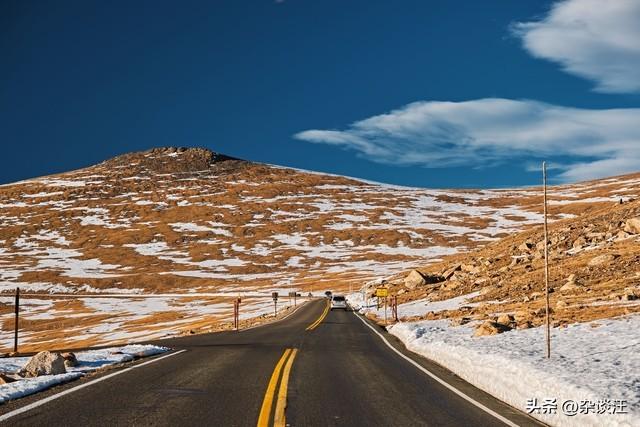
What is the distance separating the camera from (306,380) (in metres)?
11.8

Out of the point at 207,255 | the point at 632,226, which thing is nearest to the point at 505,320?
the point at 632,226

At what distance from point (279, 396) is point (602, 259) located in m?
25.9

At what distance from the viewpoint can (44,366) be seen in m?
12.2

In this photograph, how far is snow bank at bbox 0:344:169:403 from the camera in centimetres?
983

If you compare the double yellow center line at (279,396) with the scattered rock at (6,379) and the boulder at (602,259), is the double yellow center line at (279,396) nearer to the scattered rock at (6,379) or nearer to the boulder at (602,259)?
the scattered rock at (6,379)

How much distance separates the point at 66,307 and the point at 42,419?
99.1 meters

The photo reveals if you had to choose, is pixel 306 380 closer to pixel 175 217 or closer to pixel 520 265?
pixel 520 265

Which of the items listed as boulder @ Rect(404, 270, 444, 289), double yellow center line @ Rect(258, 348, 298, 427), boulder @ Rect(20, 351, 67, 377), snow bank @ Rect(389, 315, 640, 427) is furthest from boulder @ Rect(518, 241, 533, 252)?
boulder @ Rect(20, 351, 67, 377)

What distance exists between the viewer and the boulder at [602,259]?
29.4 metres

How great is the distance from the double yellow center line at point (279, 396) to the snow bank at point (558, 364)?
170 inches

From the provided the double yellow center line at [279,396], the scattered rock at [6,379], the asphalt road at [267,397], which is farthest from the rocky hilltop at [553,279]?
the scattered rock at [6,379]

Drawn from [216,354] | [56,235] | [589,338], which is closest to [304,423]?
[216,354]

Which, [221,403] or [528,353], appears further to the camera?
[528,353]
